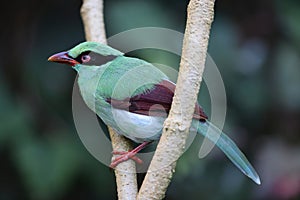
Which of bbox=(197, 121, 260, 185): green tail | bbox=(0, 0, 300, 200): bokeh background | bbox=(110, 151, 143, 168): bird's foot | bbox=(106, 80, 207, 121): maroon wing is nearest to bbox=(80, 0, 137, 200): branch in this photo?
bbox=(110, 151, 143, 168): bird's foot

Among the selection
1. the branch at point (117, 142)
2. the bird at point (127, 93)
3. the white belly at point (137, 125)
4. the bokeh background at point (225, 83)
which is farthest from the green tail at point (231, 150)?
the bokeh background at point (225, 83)

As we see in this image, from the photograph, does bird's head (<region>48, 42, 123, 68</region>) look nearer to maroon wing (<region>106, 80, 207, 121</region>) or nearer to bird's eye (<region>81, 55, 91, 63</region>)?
bird's eye (<region>81, 55, 91, 63</region>)

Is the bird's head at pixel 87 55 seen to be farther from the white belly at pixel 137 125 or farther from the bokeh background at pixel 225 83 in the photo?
the bokeh background at pixel 225 83

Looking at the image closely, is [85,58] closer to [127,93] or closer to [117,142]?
[127,93]

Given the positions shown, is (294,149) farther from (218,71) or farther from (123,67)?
(123,67)

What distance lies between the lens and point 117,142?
2.10 m

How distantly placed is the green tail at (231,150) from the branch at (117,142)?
9.8 inches

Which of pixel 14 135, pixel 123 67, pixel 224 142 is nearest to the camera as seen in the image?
pixel 224 142

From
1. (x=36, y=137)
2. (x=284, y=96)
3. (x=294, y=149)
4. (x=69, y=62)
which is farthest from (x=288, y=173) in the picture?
(x=69, y=62)

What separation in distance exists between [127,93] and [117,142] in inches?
7.0

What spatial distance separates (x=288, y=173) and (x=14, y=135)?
1.28m

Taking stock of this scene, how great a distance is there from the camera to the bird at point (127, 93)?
1957mm

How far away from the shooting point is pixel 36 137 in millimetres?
2949

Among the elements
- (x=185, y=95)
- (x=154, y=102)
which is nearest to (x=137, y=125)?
(x=154, y=102)
